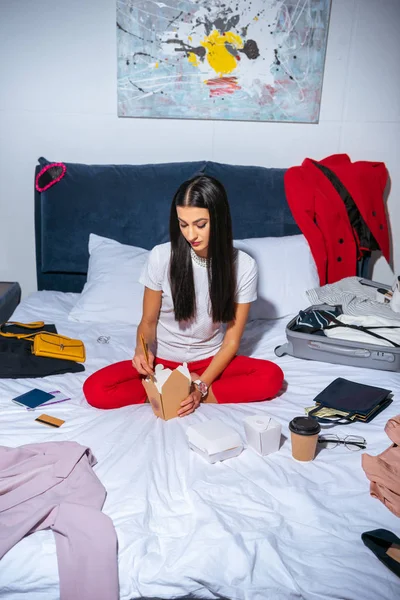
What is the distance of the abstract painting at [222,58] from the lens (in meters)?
2.81

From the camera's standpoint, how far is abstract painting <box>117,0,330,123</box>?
2814 millimetres

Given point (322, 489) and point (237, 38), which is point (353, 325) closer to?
point (322, 489)

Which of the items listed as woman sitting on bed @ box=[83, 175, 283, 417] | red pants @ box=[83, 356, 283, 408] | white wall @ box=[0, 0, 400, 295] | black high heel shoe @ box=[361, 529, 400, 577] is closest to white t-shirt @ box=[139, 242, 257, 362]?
woman sitting on bed @ box=[83, 175, 283, 417]

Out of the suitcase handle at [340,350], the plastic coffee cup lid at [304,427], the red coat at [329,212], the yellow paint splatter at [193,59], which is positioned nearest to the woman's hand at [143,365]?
the plastic coffee cup lid at [304,427]

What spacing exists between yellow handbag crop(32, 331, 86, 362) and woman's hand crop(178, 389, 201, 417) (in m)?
0.55

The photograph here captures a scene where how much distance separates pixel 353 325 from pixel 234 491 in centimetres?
105

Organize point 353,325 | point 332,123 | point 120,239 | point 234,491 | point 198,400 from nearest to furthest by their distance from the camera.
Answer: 1. point 234,491
2. point 198,400
3. point 353,325
4. point 120,239
5. point 332,123

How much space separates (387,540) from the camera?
1285 mm

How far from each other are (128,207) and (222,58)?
87cm

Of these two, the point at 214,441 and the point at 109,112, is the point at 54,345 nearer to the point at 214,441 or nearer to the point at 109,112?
the point at 214,441

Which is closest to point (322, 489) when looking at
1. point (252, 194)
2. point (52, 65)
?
point (252, 194)

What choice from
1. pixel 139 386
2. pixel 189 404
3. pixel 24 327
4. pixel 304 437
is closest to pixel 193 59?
pixel 24 327

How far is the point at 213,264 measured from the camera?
1955mm

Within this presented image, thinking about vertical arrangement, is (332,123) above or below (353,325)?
above
